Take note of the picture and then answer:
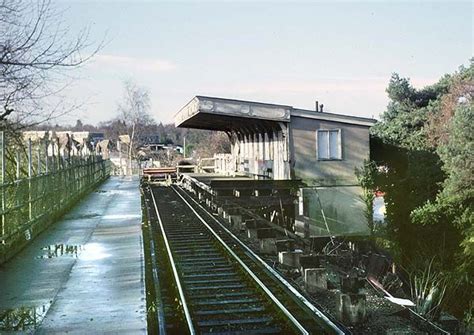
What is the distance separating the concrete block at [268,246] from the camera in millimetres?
11534

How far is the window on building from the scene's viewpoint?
2241cm

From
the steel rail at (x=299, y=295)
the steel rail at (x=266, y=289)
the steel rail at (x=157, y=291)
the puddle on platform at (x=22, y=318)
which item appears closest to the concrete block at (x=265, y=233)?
the steel rail at (x=299, y=295)

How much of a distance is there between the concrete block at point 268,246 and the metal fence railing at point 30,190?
4.81 meters

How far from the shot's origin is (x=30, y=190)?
530 inches

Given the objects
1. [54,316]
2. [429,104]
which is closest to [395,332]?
A: [54,316]

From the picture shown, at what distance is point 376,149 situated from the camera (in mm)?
25641

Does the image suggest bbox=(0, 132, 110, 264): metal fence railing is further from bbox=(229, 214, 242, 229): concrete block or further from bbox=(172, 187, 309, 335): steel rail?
bbox=(229, 214, 242, 229): concrete block

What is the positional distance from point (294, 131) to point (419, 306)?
13.7 meters

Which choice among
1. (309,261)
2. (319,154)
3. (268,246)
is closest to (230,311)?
(309,261)

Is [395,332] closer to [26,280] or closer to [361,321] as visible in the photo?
[361,321]

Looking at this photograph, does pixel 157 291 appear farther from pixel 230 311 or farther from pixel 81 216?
pixel 81 216

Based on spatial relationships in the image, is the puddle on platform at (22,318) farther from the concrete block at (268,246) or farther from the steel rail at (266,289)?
the concrete block at (268,246)

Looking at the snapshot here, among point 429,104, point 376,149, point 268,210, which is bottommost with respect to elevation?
point 268,210

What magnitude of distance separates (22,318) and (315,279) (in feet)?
13.5
